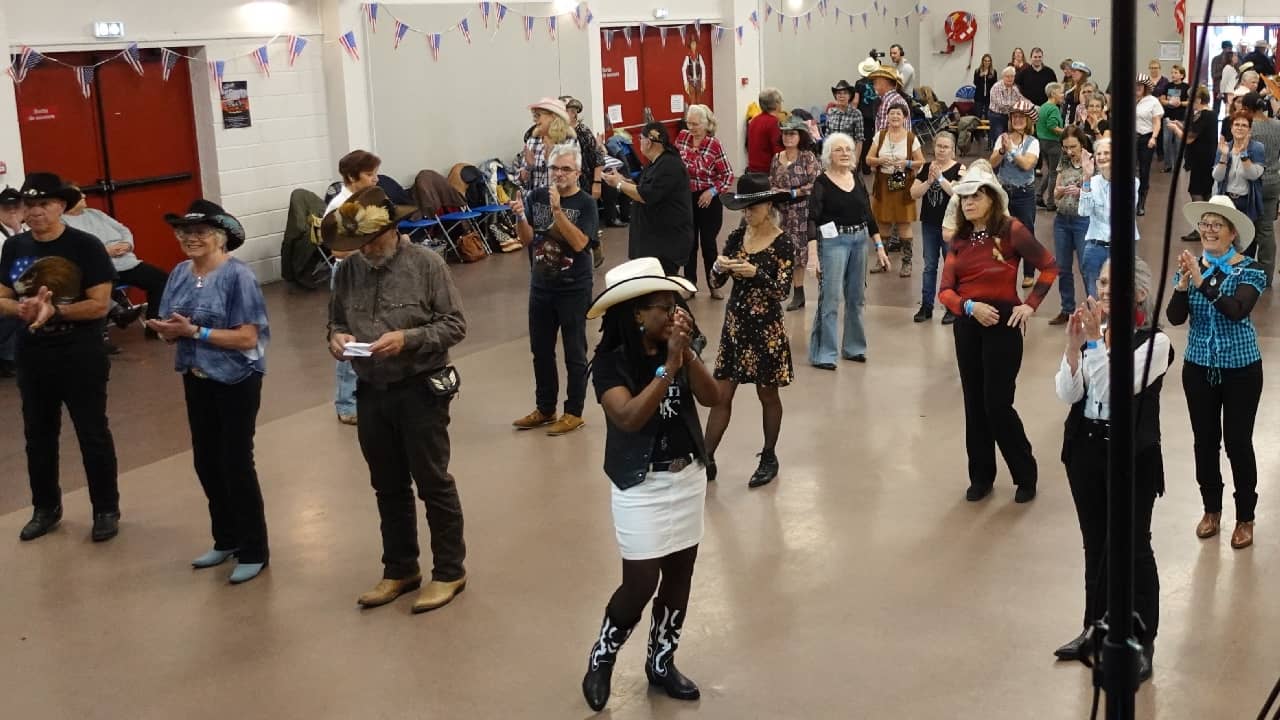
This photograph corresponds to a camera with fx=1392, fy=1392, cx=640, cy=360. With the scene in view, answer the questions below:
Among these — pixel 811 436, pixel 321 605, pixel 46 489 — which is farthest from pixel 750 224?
pixel 46 489

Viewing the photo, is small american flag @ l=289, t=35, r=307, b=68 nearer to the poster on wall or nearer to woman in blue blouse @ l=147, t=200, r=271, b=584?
the poster on wall

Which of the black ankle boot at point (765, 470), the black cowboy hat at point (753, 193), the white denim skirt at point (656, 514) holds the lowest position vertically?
the black ankle boot at point (765, 470)

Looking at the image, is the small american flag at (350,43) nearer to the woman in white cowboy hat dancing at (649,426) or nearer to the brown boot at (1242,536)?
the woman in white cowboy hat dancing at (649,426)

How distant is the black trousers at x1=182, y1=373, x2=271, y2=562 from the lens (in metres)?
5.64

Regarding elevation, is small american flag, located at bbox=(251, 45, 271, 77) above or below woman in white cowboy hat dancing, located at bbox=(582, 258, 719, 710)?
above

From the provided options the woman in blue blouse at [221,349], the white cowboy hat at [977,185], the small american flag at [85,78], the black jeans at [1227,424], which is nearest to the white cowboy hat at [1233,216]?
the black jeans at [1227,424]

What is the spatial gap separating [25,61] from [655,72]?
9.62 meters

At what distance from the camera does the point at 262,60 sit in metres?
12.8

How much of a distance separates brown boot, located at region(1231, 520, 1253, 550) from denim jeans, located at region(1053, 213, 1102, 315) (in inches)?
159

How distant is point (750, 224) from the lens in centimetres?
690

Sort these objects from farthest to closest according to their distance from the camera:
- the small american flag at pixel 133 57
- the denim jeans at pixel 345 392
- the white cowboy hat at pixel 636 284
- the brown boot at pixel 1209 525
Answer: the small american flag at pixel 133 57 → the denim jeans at pixel 345 392 → the brown boot at pixel 1209 525 → the white cowboy hat at pixel 636 284

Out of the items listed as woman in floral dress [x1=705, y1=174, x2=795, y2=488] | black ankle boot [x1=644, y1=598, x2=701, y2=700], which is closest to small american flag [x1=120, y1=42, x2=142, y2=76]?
woman in floral dress [x1=705, y1=174, x2=795, y2=488]

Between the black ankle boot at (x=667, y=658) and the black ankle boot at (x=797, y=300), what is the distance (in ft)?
20.9

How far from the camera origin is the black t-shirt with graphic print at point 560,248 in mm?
7469
